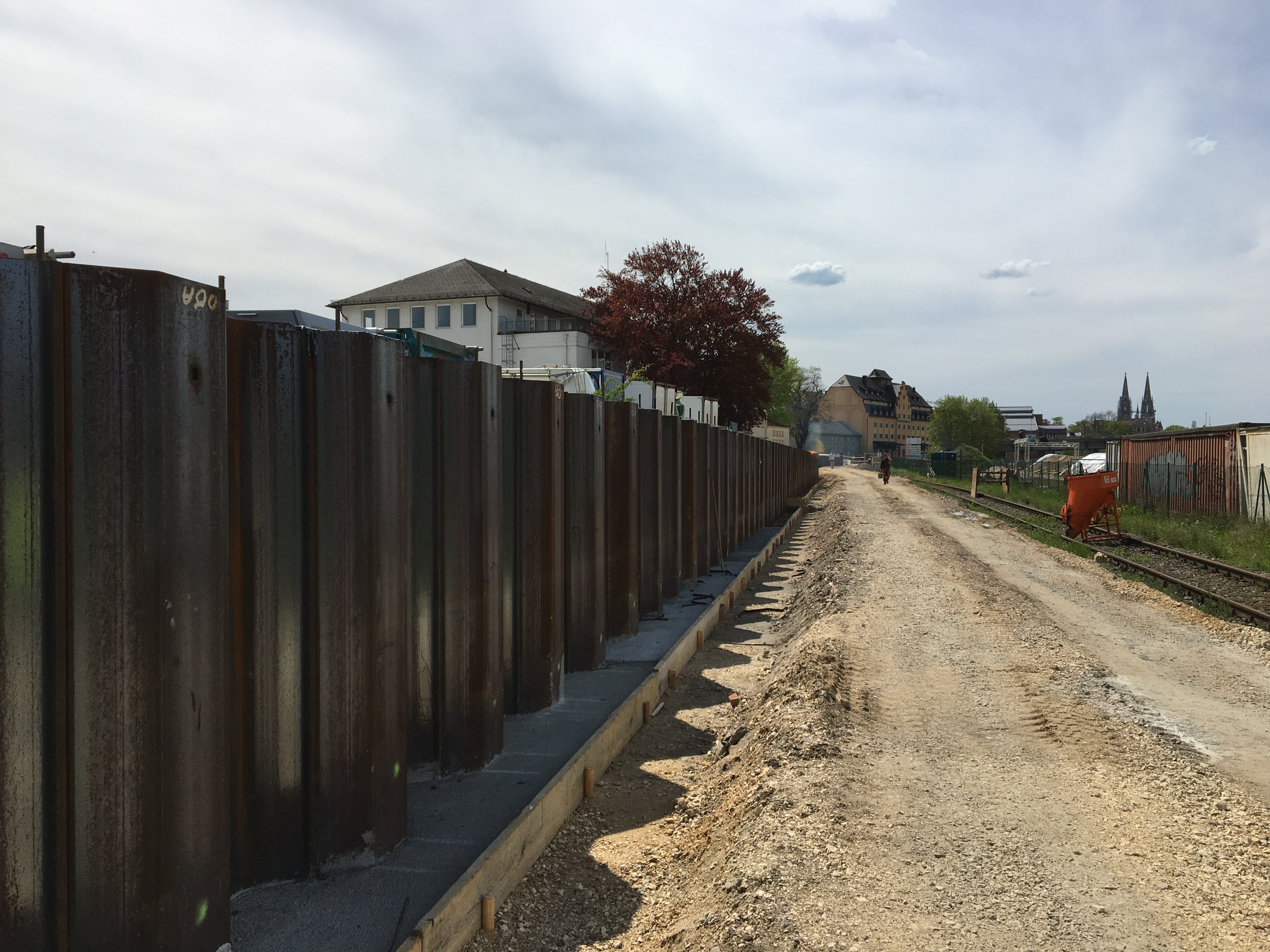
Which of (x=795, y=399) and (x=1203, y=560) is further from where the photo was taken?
(x=795, y=399)

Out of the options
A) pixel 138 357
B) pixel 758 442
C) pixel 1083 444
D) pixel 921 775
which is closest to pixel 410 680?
pixel 138 357

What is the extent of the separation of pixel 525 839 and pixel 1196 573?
53.6 feet

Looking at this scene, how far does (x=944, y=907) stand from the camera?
3920 millimetres

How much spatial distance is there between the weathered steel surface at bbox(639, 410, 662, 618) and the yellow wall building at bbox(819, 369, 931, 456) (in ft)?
414

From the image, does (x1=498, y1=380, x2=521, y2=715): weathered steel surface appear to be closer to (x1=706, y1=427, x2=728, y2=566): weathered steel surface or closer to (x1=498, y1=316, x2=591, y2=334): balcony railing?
(x1=706, y1=427, x2=728, y2=566): weathered steel surface

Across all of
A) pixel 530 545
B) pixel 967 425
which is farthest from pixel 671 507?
pixel 967 425

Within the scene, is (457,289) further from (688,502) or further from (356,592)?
(356,592)

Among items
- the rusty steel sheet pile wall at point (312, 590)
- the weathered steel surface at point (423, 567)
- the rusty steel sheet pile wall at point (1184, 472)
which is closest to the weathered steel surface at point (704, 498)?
the weathered steel surface at point (423, 567)

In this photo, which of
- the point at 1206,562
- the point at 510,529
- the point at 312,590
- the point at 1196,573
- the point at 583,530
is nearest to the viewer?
the point at 312,590

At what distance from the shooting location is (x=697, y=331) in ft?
150

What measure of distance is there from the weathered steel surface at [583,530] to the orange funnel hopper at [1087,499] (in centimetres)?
1802

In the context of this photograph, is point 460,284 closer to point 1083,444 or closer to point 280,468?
point 280,468

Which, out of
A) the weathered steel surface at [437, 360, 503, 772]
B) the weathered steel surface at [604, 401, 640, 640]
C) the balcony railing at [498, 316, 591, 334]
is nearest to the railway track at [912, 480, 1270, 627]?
the weathered steel surface at [604, 401, 640, 640]

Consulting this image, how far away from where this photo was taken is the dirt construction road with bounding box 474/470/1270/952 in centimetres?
389
